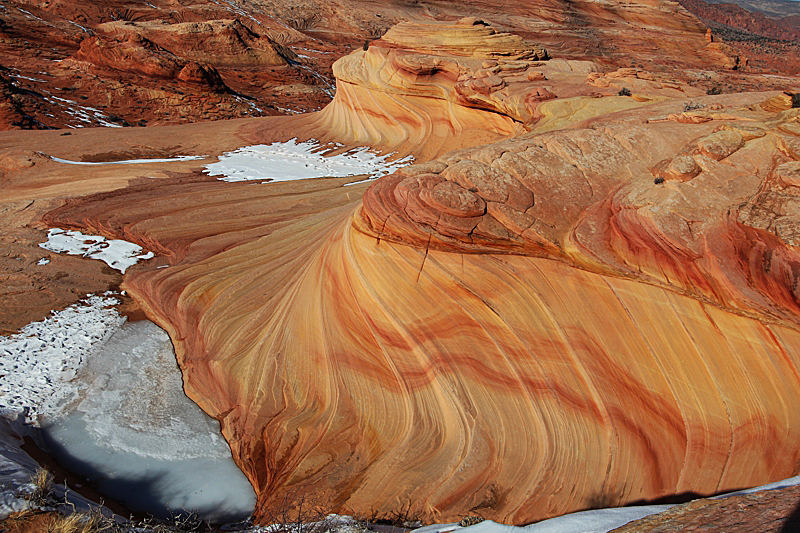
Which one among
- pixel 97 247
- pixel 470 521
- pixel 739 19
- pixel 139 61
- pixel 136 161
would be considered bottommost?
pixel 97 247

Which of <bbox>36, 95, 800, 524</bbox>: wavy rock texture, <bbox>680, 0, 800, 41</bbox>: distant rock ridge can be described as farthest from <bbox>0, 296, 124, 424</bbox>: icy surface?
<bbox>680, 0, 800, 41</bbox>: distant rock ridge

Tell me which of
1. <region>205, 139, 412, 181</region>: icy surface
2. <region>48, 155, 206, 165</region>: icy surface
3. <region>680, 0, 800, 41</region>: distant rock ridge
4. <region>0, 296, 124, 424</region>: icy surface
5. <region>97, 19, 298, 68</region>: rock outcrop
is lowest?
<region>0, 296, 124, 424</region>: icy surface

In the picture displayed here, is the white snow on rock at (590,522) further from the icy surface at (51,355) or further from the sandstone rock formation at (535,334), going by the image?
the icy surface at (51,355)

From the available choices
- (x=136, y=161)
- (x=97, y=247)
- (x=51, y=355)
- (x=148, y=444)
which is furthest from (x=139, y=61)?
(x=148, y=444)

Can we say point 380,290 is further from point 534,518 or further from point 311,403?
point 534,518

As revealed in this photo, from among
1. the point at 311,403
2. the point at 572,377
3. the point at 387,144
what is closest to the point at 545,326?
the point at 572,377

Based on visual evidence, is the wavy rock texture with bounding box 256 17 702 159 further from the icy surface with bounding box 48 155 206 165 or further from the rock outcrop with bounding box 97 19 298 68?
the rock outcrop with bounding box 97 19 298 68

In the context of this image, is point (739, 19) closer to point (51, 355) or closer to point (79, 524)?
point (51, 355)
